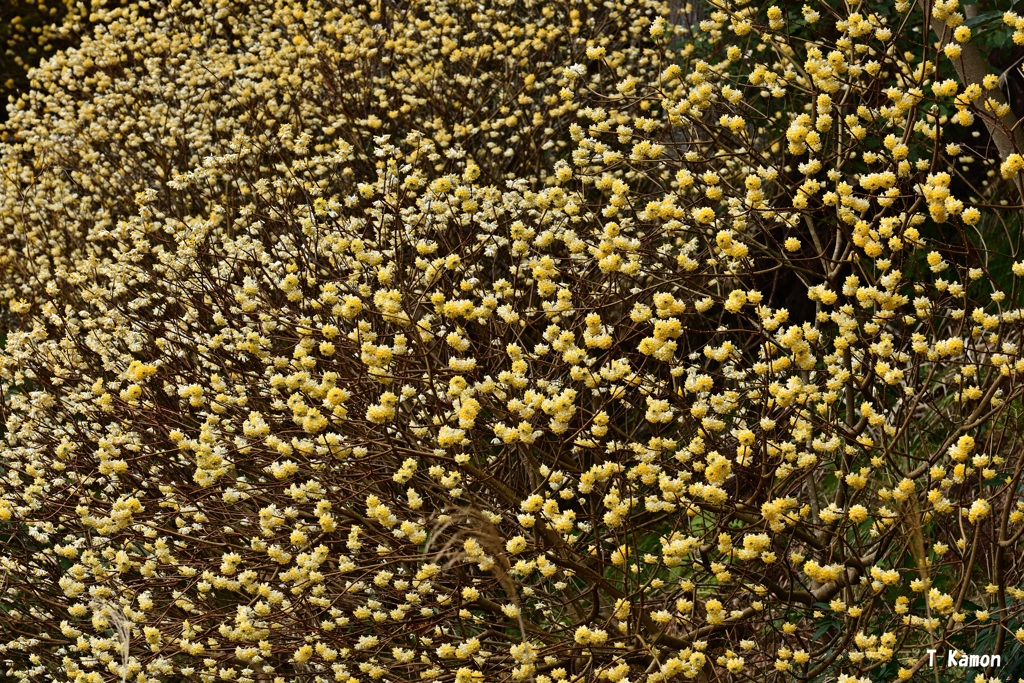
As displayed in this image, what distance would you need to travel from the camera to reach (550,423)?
3201 mm

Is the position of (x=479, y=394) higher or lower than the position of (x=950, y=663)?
higher

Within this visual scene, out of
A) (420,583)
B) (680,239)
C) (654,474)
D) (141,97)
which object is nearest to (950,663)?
(654,474)

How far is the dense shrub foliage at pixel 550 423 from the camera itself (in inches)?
121

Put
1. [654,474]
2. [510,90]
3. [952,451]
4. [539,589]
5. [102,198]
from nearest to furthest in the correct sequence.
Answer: [952,451] → [654,474] → [539,589] → [510,90] → [102,198]

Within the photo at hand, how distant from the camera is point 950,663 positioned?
290 centimetres

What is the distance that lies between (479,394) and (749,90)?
4717 millimetres

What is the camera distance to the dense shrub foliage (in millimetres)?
3080

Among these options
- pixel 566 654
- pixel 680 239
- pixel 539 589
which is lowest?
pixel 539 589

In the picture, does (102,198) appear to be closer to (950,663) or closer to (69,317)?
(69,317)

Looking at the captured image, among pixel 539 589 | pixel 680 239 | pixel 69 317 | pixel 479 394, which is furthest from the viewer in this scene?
pixel 69 317
